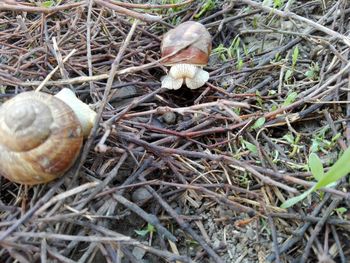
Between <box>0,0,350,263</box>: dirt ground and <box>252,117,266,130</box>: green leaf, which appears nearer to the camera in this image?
<box>0,0,350,263</box>: dirt ground

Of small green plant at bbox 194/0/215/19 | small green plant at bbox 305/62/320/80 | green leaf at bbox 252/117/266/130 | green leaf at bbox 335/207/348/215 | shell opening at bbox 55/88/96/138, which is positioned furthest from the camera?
small green plant at bbox 194/0/215/19

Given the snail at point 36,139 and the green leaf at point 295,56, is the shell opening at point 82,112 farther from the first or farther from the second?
the green leaf at point 295,56

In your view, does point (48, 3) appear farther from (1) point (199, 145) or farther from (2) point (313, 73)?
(2) point (313, 73)

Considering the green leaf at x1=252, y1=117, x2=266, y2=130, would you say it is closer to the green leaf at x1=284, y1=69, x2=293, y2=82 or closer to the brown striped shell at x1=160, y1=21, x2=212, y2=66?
the green leaf at x1=284, y1=69, x2=293, y2=82

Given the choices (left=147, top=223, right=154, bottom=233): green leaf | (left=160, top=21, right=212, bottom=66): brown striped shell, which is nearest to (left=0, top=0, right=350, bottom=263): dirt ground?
(left=147, top=223, right=154, bottom=233): green leaf

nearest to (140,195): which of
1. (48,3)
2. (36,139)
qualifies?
(36,139)

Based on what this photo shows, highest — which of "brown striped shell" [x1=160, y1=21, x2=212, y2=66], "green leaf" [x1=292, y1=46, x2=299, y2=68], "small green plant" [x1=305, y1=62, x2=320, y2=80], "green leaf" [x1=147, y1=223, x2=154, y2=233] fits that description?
"green leaf" [x1=292, y1=46, x2=299, y2=68]

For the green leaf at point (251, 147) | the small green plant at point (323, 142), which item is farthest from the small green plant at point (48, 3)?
the small green plant at point (323, 142)
